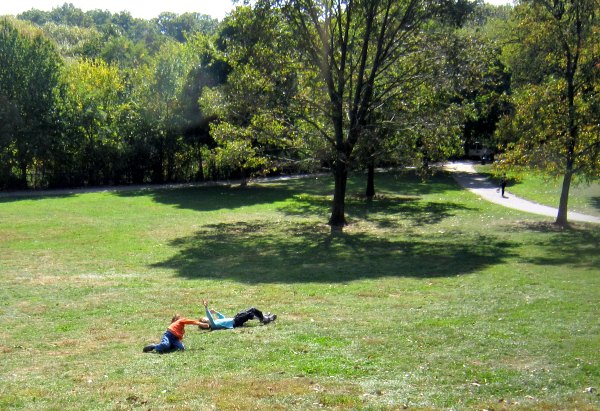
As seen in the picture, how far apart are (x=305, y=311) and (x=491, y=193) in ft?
105

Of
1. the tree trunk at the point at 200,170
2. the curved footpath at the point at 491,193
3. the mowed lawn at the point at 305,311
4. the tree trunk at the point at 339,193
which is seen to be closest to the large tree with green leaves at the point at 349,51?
the tree trunk at the point at 339,193

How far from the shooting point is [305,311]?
45.8 feet

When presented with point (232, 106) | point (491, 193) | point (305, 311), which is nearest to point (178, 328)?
point (305, 311)

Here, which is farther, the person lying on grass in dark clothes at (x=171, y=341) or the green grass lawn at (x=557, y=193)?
the green grass lawn at (x=557, y=193)

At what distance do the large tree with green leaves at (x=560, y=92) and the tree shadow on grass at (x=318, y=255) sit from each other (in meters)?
3.97

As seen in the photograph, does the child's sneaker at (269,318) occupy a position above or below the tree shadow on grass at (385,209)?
above

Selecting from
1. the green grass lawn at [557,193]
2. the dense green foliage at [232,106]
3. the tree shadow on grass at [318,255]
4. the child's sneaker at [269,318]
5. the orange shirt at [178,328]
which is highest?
the dense green foliage at [232,106]

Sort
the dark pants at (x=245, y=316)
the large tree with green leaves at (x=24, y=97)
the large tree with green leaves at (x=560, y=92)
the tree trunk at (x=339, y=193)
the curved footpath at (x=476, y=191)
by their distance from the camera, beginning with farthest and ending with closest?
the large tree with green leaves at (x=24, y=97) < the curved footpath at (x=476, y=191) < the tree trunk at (x=339, y=193) < the large tree with green leaves at (x=560, y=92) < the dark pants at (x=245, y=316)

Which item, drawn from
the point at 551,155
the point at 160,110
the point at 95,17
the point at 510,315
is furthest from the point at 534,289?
the point at 95,17

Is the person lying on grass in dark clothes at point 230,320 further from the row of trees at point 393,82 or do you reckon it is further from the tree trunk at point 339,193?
the tree trunk at point 339,193

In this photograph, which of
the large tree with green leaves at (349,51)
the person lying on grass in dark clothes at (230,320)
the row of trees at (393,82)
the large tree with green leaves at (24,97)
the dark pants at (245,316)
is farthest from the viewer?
the large tree with green leaves at (24,97)

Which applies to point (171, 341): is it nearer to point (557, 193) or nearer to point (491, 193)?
point (557, 193)

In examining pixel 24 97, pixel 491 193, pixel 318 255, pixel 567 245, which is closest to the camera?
pixel 318 255

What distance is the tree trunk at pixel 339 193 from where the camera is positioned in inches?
1124
